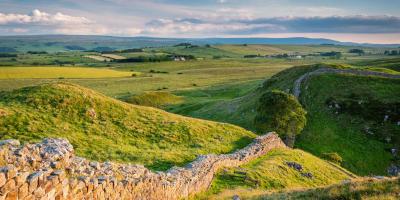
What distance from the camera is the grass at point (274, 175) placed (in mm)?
27984

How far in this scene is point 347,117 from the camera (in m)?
65.3

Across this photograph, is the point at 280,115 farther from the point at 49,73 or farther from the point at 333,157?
the point at 49,73

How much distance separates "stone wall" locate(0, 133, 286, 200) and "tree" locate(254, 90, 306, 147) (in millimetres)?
32867

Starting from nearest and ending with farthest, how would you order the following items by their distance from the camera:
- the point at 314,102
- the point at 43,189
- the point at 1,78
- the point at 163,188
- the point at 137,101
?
the point at 43,189
the point at 163,188
the point at 314,102
the point at 137,101
the point at 1,78

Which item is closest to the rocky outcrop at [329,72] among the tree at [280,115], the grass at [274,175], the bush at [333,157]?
the tree at [280,115]

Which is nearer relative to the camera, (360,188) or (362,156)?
(360,188)

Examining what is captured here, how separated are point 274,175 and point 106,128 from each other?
605 inches

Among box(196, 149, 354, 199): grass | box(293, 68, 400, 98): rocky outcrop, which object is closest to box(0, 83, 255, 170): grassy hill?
box(196, 149, 354, 199): grass

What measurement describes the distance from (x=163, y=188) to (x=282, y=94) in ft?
126

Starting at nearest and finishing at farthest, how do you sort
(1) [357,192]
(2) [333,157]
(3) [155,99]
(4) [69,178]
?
(4) [69,178] < (1) [357,192] < (2) [333,157] < (3) [155,99]

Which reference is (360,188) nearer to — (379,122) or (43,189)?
(43,189)

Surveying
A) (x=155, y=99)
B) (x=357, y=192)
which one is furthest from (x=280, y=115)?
(x=155, y=99)

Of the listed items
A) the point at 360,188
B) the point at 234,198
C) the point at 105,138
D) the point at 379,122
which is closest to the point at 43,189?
the point at 234,198

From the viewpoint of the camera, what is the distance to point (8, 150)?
12414mm
